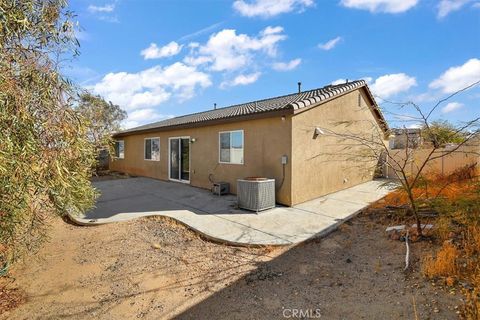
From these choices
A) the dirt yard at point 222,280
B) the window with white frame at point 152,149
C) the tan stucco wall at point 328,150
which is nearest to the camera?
the dirt yard at point 222,280

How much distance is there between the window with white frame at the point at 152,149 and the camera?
14219 millimetres

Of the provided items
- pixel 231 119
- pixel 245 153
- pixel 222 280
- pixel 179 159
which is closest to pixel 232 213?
pixel 245 153

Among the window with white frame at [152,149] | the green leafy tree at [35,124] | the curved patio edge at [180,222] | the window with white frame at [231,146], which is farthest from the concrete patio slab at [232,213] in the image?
the window with white frame at [152,149]

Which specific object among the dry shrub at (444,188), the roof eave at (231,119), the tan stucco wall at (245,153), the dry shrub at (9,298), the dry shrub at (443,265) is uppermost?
the roof eave at (231,119)

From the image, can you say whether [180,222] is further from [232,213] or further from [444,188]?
[444,188]

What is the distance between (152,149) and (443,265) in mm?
13567

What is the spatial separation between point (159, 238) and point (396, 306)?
456 centimetres

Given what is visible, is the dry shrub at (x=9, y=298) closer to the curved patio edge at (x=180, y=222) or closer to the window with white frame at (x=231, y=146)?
the curved patio edge at (x=180, y=222)

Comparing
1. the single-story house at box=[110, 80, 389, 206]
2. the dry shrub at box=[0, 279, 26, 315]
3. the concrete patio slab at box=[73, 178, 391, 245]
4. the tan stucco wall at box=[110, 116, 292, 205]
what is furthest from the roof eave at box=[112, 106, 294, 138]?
the dry shrub at box=[0, 279, 26, 315]

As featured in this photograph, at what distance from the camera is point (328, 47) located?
10.7 metres

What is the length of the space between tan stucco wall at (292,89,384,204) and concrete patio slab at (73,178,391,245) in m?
0.50

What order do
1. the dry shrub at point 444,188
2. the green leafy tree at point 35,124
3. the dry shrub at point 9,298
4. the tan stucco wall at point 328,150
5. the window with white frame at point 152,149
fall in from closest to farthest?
1. the green leafy tree at point 35,124
2. the dry shrub at point 9,298
3. the dry shrub at point 444,188
4. the tan stucco wall at point 328,150
5. the window with white frame at point 152,149

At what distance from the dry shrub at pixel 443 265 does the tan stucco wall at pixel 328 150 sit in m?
3.08

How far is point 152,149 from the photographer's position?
14.7m
